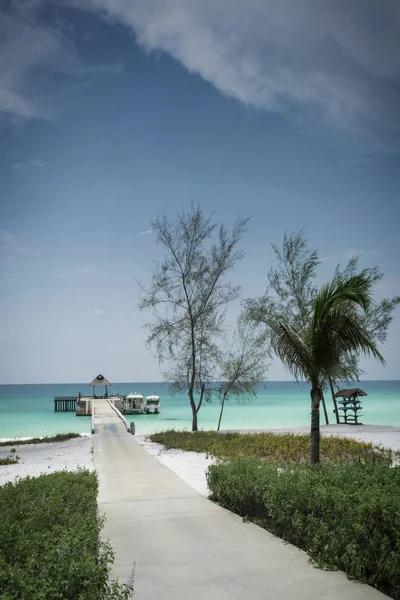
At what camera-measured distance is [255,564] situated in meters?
5.91

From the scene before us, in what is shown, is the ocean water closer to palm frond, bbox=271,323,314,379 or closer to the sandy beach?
the sandy beach

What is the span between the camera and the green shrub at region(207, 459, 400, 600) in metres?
5.26

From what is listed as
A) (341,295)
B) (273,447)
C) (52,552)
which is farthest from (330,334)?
(52,552)

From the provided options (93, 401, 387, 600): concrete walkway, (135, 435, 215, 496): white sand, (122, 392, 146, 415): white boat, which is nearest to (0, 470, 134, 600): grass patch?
(93, 401, 387, 600): concrete walkway

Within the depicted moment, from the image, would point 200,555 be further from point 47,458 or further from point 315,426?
point 47,458

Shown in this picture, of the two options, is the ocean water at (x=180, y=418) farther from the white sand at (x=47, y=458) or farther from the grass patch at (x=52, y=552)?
the grass patch at (x=52, y=552)

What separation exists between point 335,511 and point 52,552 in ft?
11.2

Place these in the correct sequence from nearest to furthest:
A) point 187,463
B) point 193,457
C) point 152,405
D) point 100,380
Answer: point 187,463
point 193,457
point 100,380
point 152,405

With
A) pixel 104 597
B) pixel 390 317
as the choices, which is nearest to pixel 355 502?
pixel 104 597

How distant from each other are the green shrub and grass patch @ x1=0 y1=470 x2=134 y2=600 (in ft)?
8.28

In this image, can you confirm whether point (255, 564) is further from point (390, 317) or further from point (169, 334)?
point (390, 317)

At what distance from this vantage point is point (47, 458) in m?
18.4

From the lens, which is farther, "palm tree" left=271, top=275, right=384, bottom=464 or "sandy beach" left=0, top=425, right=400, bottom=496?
"sandy beach" left=0, top=425, right=400, bottom=496

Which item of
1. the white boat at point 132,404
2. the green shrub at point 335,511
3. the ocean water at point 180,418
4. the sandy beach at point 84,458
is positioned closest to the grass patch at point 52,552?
the green shrub at point 335,511
